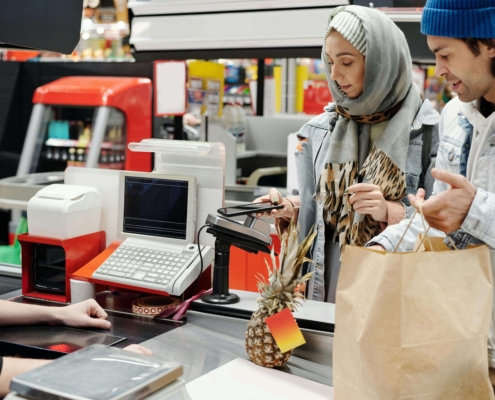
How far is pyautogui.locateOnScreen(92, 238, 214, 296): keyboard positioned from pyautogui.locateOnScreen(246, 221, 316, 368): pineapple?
476mm

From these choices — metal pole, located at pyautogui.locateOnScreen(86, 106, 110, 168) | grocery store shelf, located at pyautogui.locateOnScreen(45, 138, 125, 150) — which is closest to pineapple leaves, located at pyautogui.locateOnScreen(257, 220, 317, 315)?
metal pole, located at pyautogui.locateOnScreen(86, 106, 110, 168)

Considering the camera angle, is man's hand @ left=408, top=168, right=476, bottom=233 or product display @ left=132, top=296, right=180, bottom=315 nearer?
man's hand @ left=408, top=168, right=476, bottom=233

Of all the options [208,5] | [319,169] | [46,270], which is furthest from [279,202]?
[208,5]

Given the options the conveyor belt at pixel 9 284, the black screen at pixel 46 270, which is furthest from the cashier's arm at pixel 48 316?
the conveyor belt at pixel 9 284

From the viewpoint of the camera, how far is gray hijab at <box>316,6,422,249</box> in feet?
6.48

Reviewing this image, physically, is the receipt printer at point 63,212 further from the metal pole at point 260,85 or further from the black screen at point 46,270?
the metal pole at point 260,85

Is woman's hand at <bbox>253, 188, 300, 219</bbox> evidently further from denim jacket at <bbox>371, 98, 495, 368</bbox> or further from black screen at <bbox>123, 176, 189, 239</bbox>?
denim jacket at <bbox>371, 98, 495, 368</bbox>

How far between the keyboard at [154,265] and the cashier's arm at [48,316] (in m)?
0.19

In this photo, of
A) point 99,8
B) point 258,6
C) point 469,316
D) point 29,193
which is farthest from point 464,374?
point 99,8

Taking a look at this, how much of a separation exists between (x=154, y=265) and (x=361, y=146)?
2.70 feet

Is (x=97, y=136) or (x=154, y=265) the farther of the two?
(x=97, y=136)

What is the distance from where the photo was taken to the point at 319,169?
2209 mm

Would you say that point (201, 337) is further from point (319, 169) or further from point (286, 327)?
point (319, 169)

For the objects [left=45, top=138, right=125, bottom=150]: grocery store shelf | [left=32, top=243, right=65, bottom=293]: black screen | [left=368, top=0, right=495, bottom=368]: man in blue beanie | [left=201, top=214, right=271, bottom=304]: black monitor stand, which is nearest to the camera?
[left=368, top=0, right=495, bottom=368]: man in blue beanie
